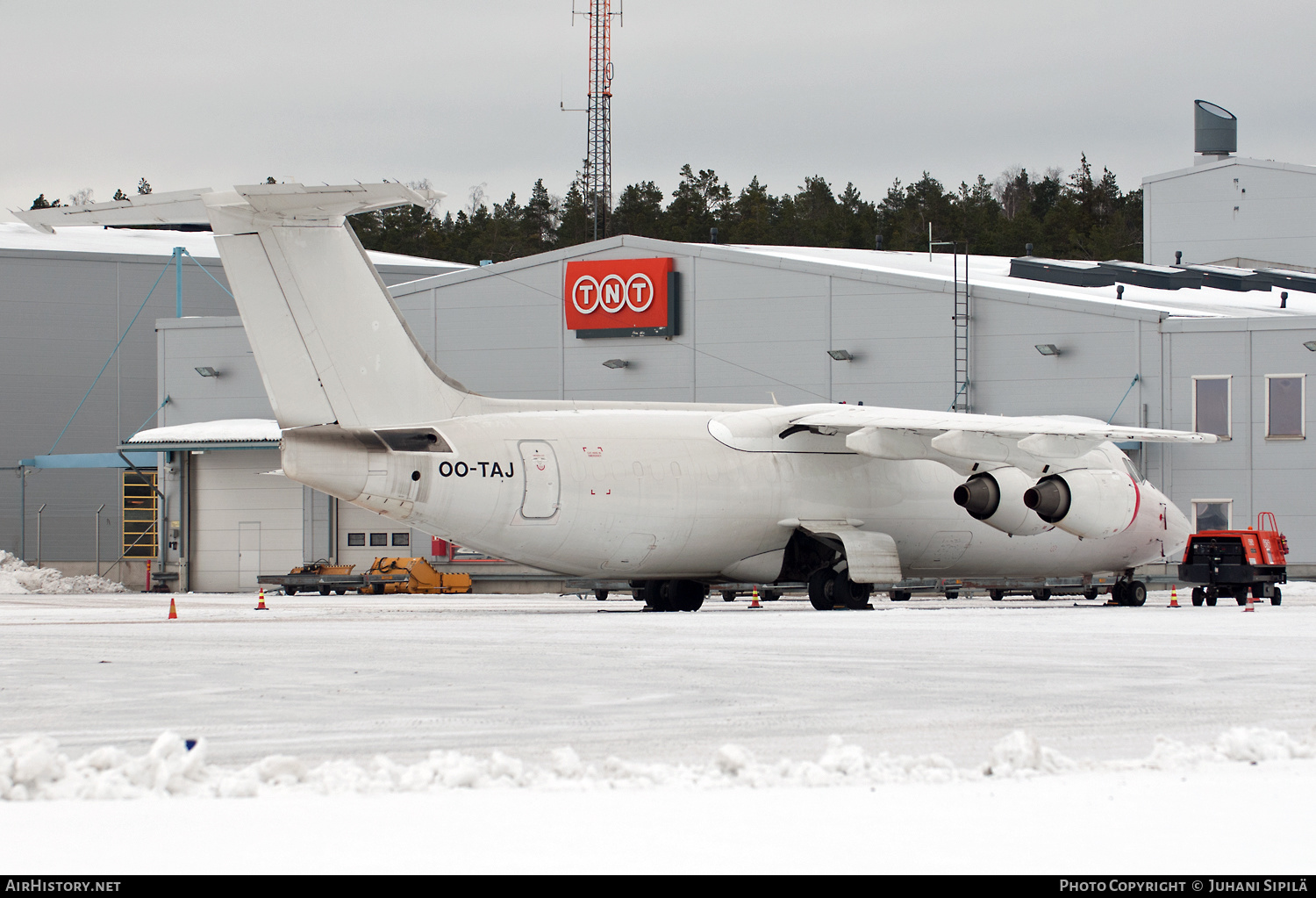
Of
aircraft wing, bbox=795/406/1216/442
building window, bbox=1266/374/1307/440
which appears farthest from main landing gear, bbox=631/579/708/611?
building window, bbox=1266/374/1307/440

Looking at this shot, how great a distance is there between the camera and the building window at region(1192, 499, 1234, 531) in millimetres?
33031

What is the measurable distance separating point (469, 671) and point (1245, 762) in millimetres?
5609

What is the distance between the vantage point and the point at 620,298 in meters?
38.5

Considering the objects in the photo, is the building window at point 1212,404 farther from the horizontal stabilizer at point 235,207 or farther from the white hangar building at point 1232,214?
the horizontal stabilizer at point 235,207

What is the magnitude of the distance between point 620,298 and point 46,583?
18812 mm

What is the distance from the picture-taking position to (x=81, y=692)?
29.8 ft

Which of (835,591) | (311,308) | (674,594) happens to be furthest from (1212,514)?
(311,308)

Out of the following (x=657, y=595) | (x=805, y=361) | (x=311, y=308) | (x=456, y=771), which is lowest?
(x=657, y=595)

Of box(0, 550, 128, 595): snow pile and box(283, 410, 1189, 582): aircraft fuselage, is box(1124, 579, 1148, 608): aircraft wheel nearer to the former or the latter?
box(283, 410, 1189, 582): aircraft fuselage

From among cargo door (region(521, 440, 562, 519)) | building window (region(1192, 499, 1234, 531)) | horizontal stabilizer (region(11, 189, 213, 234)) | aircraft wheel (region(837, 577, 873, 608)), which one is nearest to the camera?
horizontal stabilizer (region(11, 189, 213, 234))

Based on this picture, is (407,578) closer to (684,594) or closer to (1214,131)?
(684,594)

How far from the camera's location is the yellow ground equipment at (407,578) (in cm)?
3684

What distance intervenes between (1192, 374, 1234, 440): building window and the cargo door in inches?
787

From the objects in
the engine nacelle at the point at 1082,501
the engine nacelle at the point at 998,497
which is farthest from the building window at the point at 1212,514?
the engine nacelle at the point at 998,497
